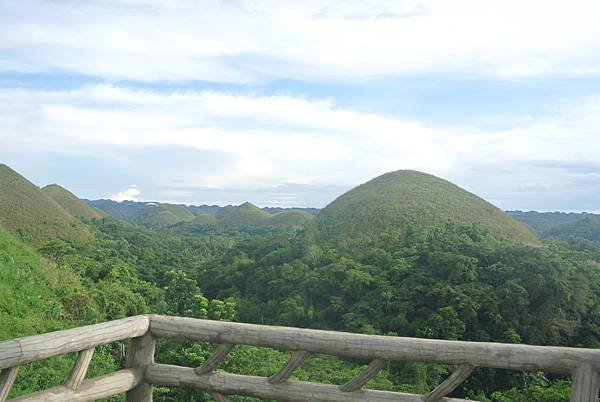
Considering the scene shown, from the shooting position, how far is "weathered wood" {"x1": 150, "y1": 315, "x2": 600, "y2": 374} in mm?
2369

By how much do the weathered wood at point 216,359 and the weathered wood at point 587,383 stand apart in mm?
→ 1604

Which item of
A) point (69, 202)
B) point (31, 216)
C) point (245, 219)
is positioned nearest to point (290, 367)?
point (31, 216)

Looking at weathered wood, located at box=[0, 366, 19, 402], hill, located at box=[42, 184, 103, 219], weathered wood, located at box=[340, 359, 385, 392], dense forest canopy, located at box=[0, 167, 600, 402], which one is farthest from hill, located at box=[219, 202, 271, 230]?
weathered wood, located at box=[0, 366, 19, 402]

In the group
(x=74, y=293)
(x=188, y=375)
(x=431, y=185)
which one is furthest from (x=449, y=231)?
(x=188, y=375)

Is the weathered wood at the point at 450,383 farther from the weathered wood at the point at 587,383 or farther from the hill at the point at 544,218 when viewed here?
the hill at the point at 544,218

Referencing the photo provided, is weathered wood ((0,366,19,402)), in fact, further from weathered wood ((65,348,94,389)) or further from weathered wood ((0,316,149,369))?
weathered wood ((65,348,94,389))

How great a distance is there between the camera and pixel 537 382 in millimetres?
15641

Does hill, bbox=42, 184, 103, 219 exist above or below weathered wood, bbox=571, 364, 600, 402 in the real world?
above

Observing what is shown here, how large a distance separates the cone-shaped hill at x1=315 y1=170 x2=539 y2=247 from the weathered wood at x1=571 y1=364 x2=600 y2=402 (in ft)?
107

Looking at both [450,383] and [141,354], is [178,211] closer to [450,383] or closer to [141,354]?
[141,354]

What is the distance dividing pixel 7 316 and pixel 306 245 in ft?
79.9

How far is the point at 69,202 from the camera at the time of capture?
6912 centimetres

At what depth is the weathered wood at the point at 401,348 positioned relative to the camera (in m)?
2.37

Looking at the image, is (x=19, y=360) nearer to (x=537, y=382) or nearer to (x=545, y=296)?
(x=537, y=382)
